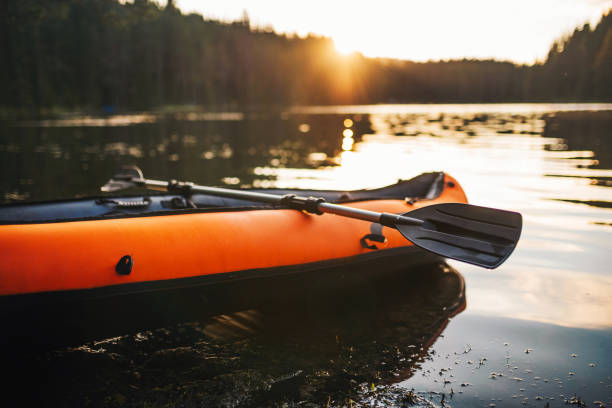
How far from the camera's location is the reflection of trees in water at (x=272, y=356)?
2922 mm

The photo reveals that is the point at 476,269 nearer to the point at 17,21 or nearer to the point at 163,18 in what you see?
the point at 17,21

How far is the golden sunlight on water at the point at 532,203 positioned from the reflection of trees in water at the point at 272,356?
769 mm

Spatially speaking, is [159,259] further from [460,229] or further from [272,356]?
[460,229]

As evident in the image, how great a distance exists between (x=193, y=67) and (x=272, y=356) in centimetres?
7289

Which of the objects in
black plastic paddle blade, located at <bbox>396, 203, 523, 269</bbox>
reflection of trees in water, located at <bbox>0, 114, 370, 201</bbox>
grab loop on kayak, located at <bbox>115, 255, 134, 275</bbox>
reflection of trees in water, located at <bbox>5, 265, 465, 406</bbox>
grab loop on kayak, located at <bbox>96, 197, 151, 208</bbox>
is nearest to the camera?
reflection of trees in water, located at <bbox>5, 265, 465, 406</bbox>

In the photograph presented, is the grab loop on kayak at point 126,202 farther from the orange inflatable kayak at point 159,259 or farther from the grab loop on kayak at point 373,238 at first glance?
the grab loop on kayak at point 373,238

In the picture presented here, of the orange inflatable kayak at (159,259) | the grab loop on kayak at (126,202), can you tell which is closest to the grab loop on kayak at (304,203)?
the orange inflatable kayak at (159,259)

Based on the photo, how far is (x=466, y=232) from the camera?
3623 millimetres

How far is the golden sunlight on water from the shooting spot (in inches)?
170

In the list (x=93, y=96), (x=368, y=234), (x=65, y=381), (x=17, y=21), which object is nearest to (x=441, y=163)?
(x=368, y=234)

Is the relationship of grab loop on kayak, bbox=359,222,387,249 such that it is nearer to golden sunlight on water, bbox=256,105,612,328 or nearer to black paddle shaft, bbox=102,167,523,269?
black paddle shaft, bbox=102,167,523,269

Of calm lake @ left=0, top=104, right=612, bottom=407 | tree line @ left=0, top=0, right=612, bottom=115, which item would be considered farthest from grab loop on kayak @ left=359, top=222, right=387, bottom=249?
tree line @ left=0, top=0, right=612, bottom=115

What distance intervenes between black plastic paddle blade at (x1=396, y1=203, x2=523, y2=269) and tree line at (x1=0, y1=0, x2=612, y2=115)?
628 inches

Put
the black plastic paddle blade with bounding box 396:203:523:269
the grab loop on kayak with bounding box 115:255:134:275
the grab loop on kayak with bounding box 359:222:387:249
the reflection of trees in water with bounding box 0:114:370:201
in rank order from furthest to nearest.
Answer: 1. the reflection of trees in water with bounding box 0:114:370:201
2. the grab loop on kayak with bounding box 359:222:387:249
3. the black plastic paddle blade with bounding box 396:203:523:269
4. the grab loop on kayak with bounding box 115:255:134:275
